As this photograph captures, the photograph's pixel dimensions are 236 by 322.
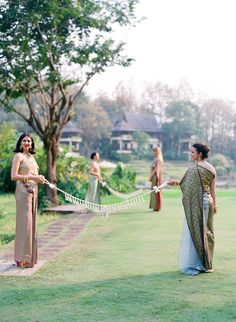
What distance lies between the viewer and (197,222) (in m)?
6.16

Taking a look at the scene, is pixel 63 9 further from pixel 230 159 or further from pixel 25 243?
pixel 230 159

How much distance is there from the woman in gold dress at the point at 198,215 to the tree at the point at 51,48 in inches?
293

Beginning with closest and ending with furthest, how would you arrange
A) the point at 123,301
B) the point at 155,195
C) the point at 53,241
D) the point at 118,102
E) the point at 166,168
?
the point at 123,301, the point at 53,241, the point at 155,195, the point at 166,168, the point at 118,102

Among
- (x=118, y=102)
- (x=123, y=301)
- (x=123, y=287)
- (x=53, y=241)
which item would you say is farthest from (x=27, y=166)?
(x=118, y=102)

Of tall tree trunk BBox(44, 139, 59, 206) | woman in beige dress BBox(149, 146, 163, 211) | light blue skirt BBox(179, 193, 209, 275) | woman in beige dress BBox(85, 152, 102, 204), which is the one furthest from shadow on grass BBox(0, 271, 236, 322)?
tall tree trunk BBox(44, 139, 59, 206)

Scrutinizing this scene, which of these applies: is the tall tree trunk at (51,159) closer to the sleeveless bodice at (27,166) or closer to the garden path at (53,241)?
the garden path at (53,241)

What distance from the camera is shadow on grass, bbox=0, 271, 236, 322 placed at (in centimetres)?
446

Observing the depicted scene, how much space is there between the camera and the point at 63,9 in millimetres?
12742

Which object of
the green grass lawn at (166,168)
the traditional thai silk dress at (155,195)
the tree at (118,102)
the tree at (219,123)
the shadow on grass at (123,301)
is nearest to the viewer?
the shadow on grass at (123,301)

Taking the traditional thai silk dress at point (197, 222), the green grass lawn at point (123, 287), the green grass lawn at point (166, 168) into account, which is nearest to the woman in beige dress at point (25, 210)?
the green grass lawn at point (123, 287)

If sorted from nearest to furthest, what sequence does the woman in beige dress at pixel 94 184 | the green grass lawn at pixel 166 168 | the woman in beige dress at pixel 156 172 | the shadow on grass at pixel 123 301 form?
the shadow on grass at pixel 123 301 < the woman in beige dress at pixel 156 172 < the woman in beige dress at pixel 94 184 < the green grass lawn at pixel 166 168

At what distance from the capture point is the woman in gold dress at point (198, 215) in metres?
6.13

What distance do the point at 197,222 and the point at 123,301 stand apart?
5.25 ft

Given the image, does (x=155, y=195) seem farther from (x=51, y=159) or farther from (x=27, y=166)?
(x=27, y=166)
